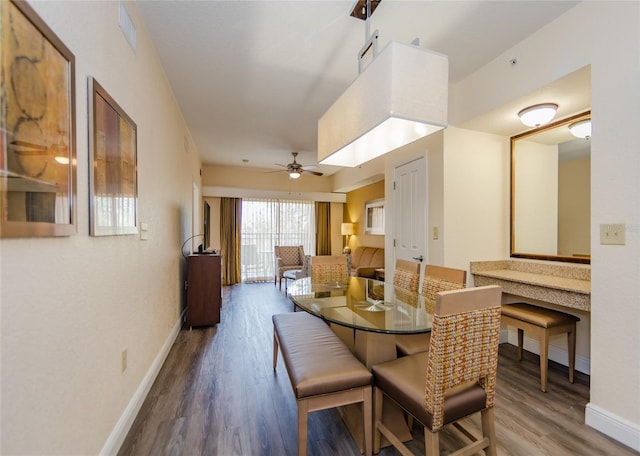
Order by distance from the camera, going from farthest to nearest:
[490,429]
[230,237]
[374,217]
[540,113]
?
1. [230,237]
2. [374,217]
3. [540,113]
4. [490,429]

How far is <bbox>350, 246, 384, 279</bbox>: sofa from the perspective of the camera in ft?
17.7

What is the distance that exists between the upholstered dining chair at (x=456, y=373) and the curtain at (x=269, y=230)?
Result: 18.5 ft

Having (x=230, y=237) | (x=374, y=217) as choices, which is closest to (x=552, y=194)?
(x=374, y=217)

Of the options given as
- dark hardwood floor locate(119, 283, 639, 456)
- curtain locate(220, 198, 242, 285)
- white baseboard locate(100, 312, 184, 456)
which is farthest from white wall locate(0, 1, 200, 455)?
curtain locate(220, 198, 242, 285)

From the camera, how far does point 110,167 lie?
146 cm

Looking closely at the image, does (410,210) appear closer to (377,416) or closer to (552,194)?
(552,194)

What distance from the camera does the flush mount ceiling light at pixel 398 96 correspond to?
141 cm

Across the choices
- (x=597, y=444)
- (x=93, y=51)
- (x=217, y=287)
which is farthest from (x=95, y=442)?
(x=597, y=444)

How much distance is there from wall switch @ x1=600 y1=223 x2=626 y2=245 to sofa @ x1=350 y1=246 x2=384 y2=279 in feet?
12.3

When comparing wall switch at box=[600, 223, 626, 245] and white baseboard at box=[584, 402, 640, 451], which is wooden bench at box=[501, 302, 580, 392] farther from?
wall switch at box=[600, 223, 626, 245]

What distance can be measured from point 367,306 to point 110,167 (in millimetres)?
1755

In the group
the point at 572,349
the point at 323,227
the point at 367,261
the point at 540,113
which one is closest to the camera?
the point at 572,349

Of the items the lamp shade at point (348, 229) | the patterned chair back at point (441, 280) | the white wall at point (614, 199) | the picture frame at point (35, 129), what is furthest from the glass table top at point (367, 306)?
the lamp shade at point (348, 229)

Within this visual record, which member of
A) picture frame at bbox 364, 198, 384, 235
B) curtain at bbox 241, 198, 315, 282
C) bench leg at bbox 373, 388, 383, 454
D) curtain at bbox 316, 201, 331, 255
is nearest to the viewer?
bench leg at bbox 373, 388, 383, 454
